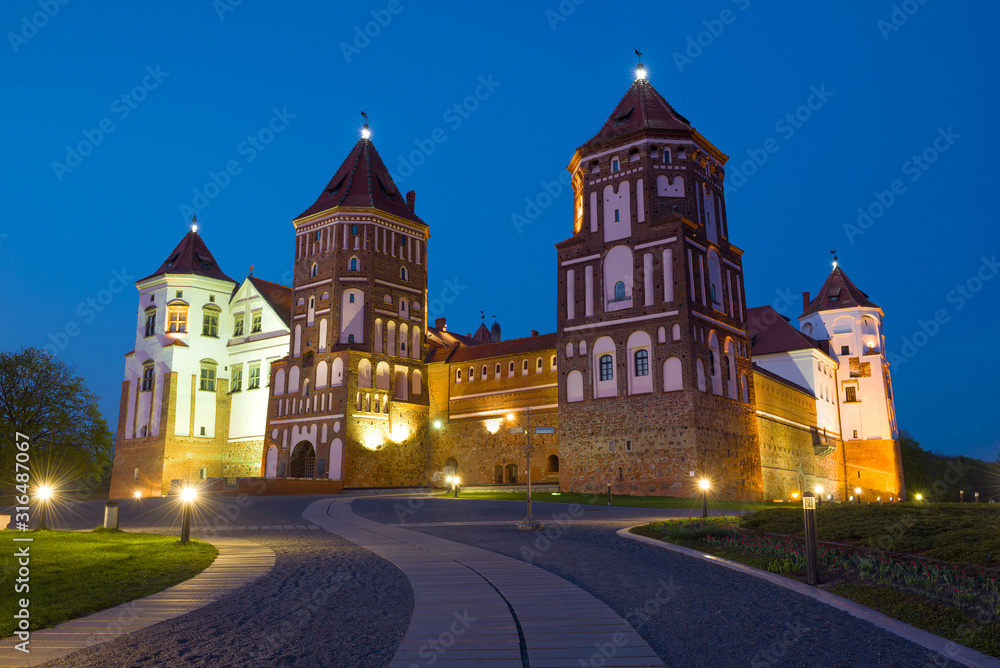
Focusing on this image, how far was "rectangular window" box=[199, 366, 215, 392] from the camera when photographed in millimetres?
52969

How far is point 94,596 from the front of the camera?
28.9ft

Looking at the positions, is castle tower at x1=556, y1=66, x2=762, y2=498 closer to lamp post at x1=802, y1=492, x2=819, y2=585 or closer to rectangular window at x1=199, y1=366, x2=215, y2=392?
lamp post at x1=802, y1=492, x2=819, y2=585

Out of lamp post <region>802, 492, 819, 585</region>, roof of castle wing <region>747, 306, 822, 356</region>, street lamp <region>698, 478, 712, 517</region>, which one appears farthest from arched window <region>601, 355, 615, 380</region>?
lamp post <region>802, 492, 819, 585</region>

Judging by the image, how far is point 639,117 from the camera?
3991 cm

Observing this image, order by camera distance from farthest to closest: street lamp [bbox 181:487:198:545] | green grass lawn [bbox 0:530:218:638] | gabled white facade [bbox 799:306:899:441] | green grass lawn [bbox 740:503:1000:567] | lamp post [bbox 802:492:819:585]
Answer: gabled white facade [bbox 799:306:899:441]
street lamp [bbox 181:487:198:545]
green grass lawn [bbox 740:503:1000:567]
lamp post [bbox 802:492:819:585]
green grass lawn [bbox 0:530:218:638]

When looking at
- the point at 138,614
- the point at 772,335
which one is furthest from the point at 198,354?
the point at 138,614

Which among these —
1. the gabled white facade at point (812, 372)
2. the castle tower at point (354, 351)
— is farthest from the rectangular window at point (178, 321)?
the gabled white facade at point (812, 372)

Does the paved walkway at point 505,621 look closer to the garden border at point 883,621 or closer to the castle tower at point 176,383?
the garden border at point 883,621

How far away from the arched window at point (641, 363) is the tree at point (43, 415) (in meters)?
32.6

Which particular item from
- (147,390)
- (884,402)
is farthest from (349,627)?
(884,402)

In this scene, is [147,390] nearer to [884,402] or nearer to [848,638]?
[848,638]

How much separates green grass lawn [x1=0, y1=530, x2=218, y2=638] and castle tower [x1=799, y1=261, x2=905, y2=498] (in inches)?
2230

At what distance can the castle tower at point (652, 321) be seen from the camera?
1420 inches

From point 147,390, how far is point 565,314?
32.1m
